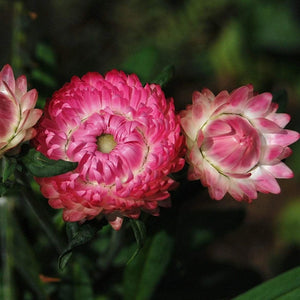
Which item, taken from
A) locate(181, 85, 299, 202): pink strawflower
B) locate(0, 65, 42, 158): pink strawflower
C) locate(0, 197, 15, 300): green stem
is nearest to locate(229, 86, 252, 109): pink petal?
locate(181, 85, 299, 202): pink strawflower

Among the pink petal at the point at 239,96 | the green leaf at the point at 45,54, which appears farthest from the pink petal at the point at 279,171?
the green leaf at the point at 45,54

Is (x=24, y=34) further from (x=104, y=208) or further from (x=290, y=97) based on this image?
(x=290, y=97)

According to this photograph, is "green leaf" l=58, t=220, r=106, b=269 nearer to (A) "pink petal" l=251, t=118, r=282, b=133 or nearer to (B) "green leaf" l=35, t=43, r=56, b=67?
(A) "pink petal" l=251, t=118, r=282, b=133

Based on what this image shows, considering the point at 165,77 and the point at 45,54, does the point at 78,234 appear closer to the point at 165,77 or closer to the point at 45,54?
the point at 165,77

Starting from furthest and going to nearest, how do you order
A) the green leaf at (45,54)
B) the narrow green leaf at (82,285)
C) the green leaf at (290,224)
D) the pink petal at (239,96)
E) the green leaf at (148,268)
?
1. the green leaf at (290,224)
2. the green leaf at (45,54)
3. the narrow green leaf at (82,285)
4. the green leaf at (148,268)
5. the pink petal at (239,96)

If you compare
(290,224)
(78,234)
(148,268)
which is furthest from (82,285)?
(290,224)

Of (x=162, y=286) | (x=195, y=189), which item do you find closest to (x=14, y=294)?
(x=162, y=286)

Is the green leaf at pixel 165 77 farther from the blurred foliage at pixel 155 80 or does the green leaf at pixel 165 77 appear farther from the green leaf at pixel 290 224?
the green leaf at pixel 290 224

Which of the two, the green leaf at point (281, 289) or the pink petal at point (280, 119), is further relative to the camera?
the green leaf at point (281, 289)
